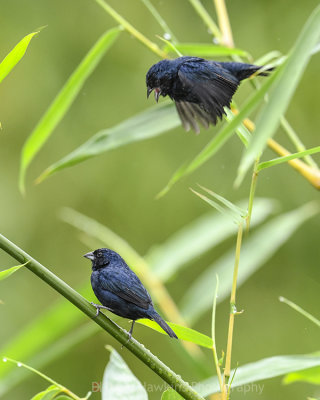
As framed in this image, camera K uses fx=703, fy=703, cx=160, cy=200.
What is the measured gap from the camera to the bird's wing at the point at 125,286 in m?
1.61

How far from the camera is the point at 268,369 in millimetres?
1670

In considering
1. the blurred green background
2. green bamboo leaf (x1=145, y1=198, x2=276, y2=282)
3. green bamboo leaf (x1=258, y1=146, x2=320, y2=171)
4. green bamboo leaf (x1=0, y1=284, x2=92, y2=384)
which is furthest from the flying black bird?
the blurred green background

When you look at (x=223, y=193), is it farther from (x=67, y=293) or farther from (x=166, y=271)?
(x=67, y=293)

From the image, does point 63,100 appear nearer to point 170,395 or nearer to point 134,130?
point 134,130

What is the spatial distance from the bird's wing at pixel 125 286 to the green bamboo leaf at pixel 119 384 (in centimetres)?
16

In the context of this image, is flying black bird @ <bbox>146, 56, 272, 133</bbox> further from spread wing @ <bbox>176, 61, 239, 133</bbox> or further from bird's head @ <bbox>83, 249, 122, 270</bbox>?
bird's head @ <bbox>83, 249, 122, 270</bbox>

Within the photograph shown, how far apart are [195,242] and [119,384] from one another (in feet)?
4.92

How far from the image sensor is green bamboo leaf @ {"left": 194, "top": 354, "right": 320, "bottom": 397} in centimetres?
161

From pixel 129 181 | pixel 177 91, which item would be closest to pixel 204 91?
pixel 177 91

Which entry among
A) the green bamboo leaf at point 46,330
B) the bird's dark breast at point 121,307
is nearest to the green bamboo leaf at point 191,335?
the bird's dark breast at point 121,307

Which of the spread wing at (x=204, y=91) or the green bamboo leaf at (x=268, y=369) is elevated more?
the spread wing at (x=204, y=91)

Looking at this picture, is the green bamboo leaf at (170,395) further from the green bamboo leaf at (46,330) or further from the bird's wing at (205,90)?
the green bamboo leaf at (46,330)

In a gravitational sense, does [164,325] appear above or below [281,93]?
below

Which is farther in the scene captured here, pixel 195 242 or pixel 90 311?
pixel 195 242
